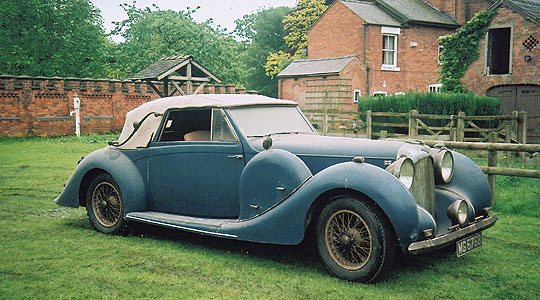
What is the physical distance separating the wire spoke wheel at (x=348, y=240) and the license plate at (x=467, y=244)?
89 centimetres

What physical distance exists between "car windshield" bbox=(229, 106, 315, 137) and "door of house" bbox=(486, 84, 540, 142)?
62.7 feet

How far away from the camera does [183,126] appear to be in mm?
6117

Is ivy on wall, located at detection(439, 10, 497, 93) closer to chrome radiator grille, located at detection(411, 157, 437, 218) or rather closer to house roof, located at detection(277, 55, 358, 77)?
house roof, located at detection(277, 55, 358, 77)

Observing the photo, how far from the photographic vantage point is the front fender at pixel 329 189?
417 centimetres

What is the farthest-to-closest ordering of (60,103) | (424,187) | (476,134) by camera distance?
1. (60,103)
2. (476,134)
3. (424,187)

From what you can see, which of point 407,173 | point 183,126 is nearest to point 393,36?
point 183,126

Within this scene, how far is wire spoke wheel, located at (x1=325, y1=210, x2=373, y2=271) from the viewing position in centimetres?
439

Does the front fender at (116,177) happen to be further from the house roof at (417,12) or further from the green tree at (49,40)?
the green tree at (49,40)

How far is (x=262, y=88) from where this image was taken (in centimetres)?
5581

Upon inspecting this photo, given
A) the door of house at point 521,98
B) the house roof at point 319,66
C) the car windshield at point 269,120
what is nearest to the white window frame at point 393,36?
the house roof at point 319,66

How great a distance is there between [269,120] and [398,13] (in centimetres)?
2669

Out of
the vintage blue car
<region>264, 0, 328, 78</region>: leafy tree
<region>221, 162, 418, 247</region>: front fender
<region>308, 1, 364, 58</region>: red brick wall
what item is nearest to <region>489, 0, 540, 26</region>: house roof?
<region>308, 1, 364, 58</region>: red brick wall

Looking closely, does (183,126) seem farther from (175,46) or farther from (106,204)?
(175,46)

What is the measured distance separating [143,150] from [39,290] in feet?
7.40
